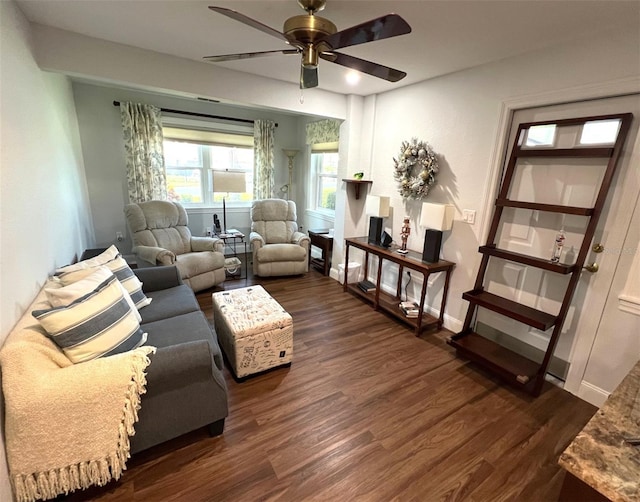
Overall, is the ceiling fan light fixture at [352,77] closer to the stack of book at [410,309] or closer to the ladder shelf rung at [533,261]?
the ladder shelf rung at [533,261]

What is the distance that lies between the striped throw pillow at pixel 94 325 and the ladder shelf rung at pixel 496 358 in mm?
2375

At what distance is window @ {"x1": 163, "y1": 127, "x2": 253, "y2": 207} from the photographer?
4539 mm

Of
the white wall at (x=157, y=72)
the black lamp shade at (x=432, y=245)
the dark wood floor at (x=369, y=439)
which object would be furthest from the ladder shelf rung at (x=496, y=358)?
the white wall at (x=157, y=72)

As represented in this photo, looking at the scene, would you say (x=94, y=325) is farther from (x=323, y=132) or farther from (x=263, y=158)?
(x=323, y=132)

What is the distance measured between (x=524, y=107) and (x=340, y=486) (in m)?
2.85

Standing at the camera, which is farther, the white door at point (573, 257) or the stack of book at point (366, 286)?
the stack of book at point (366, 286)

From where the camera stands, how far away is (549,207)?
6.63 feet

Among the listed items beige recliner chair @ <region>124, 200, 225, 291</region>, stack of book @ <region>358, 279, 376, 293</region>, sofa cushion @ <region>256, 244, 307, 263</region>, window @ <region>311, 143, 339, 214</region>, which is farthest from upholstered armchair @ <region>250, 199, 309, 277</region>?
stack of book @ <region>358, 279, 376, 293</region>

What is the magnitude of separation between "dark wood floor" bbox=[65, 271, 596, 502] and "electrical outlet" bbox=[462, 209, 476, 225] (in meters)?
1.22

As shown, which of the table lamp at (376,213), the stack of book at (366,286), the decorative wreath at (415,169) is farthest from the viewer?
the stack of book at (366,286)

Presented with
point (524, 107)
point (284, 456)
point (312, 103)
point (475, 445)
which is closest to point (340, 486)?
point (284, 456)

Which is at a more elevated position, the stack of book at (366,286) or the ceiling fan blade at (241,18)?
the ceiling fan blade at (241,18)

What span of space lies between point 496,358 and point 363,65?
230 cm

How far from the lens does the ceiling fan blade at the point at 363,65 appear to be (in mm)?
1639
